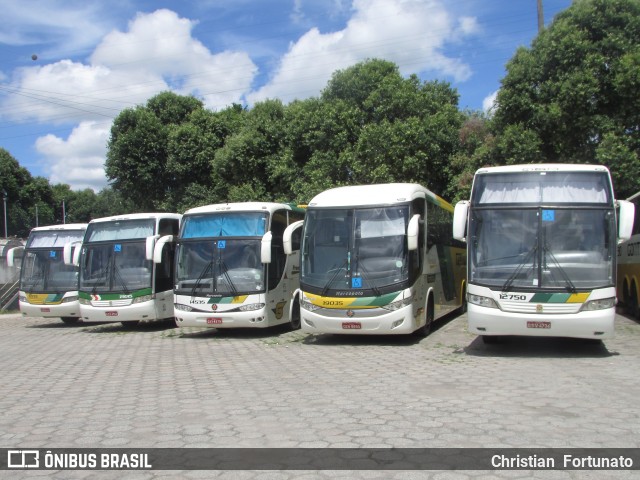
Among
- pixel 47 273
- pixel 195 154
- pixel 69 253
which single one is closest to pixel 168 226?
pixel 69 253

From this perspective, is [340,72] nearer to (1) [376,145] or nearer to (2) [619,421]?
(1) [376,145]

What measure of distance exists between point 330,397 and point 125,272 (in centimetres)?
1083

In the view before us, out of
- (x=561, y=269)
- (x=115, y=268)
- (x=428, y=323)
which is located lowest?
(x=428, y=323)

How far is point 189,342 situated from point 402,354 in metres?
5.45

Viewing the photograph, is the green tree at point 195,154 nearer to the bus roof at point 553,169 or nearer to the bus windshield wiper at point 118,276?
the bus windshield wiper at point 118,276

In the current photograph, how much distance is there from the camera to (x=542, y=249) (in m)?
10.8

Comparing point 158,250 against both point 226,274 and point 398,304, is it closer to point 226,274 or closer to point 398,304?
point 226,274

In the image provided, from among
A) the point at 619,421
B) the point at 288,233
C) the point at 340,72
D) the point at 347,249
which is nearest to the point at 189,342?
the point at 288,233

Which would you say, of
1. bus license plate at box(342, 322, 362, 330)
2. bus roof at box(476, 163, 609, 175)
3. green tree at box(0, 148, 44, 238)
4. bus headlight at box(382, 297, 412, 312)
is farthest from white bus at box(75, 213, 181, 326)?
green tree at box(0, 148, 44, 238)

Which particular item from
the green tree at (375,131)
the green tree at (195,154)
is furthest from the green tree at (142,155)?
the green tree at (375,131)

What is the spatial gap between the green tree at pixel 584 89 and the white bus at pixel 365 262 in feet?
22.0

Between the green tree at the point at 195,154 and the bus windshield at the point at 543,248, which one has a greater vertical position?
the green tree at the point at 195,154

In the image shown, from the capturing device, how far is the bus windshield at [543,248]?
10578mm

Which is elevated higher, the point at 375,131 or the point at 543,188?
the point at 375,131
